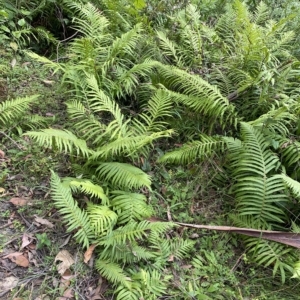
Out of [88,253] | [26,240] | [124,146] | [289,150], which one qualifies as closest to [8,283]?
[26,240]

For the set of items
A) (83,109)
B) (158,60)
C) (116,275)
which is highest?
(158,60)

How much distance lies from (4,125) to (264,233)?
8.91 ft

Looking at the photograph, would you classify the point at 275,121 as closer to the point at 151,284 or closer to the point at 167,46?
the point at 167,46

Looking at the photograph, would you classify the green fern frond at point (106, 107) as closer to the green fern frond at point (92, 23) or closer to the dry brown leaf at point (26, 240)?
the green fern frond at point (92, 23)

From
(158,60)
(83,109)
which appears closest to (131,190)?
(83,109)

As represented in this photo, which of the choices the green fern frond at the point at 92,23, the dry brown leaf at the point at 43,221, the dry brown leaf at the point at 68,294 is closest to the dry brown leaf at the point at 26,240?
the dry brown leaf at the point at 43,221

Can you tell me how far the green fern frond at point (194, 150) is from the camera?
11.4 feet

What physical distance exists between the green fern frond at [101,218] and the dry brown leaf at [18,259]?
568 mm

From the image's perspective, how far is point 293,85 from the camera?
414 centimetres

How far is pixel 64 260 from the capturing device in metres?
2.65

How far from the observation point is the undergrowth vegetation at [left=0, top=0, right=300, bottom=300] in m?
2.80

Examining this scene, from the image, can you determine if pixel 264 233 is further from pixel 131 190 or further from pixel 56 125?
pixel 56 125

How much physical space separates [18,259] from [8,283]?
0.18 m

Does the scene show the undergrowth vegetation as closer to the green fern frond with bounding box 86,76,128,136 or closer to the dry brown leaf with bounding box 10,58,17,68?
the green fern frond with bounding box 86,76,128,136
